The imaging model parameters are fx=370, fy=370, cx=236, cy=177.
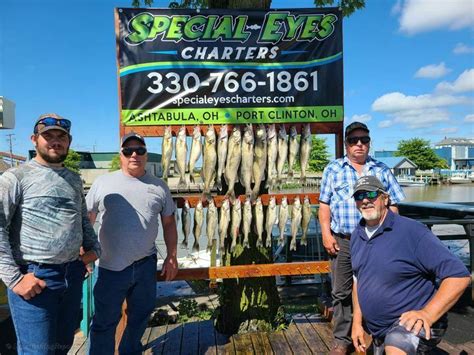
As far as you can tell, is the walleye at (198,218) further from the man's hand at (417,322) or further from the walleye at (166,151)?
the man's hand at (417,322)

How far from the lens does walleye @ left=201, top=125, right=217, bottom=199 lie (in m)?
3.42

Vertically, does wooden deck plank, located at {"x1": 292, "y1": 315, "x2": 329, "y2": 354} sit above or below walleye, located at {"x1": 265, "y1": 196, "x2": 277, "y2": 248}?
below

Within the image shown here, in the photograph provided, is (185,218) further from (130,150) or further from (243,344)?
(243,344)

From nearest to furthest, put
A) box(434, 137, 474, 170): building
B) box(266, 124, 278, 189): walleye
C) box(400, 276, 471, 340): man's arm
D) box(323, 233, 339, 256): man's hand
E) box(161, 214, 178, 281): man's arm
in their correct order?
box(400, 276, 471, 340): man's arm, box(161, 214, 178, 281): man's arm, box(323, 233, 339, 256): man's hand, box(266, 124, 278, 189): walleye, box(434, 137, 474, 170): building

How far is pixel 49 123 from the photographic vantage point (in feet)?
7.61

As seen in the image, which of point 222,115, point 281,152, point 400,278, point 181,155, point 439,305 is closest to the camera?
point 439,305

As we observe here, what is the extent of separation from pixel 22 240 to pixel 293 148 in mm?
2362

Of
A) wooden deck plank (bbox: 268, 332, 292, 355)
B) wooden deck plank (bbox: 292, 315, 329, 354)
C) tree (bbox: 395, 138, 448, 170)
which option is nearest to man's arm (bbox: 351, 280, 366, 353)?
wooden deck plank (bbox: 292, 315, 329, 354)

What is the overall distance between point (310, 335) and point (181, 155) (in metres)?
2.21

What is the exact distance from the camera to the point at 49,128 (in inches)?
90.1

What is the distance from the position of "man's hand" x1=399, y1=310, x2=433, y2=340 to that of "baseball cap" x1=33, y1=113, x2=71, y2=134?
229 centimetres

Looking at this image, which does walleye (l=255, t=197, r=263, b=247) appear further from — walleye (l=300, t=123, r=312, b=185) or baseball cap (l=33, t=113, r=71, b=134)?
baseball cap (l=33, t=113, r=71, b=134)

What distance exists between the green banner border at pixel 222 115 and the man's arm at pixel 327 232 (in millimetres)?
960

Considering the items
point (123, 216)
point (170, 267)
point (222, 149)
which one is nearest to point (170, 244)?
point (170, 267)
